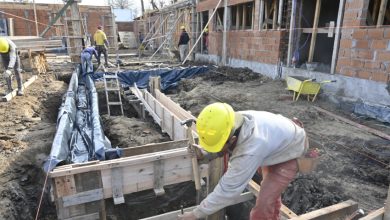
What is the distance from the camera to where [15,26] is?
22.3 meters

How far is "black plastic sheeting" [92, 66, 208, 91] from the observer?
10.7m

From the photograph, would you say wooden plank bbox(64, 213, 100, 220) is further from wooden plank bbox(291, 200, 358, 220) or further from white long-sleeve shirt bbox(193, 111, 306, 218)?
wooden plank bbox(291, 200, 358, 220)

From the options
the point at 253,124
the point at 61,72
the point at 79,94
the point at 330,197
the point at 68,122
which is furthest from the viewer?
the point at 61,72

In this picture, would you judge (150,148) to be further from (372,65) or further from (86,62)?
(86,62)

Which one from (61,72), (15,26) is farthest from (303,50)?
(15,26)

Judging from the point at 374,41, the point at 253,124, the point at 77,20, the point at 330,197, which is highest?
the point at 77,20

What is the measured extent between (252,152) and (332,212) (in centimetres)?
108

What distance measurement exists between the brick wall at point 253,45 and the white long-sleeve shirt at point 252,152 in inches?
287

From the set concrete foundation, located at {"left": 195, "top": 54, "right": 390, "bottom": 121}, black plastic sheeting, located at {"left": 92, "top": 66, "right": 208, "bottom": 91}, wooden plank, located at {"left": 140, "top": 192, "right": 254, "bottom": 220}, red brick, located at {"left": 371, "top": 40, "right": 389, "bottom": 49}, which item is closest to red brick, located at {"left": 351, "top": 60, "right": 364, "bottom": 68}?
concrete foundation, located at {"left": 195, "top": 54, "right": 390, "bottom": 121}

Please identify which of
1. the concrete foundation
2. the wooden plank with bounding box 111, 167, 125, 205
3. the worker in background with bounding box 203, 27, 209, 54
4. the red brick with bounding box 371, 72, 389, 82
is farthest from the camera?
the worker in background with bounding box 203, 27, 209, 54

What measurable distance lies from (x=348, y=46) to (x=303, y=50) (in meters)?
2.23

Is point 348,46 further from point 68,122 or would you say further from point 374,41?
point 68,122

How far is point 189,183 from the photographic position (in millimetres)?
4328

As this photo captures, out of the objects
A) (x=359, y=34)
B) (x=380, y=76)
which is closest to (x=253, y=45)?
(x=359, y=34)
